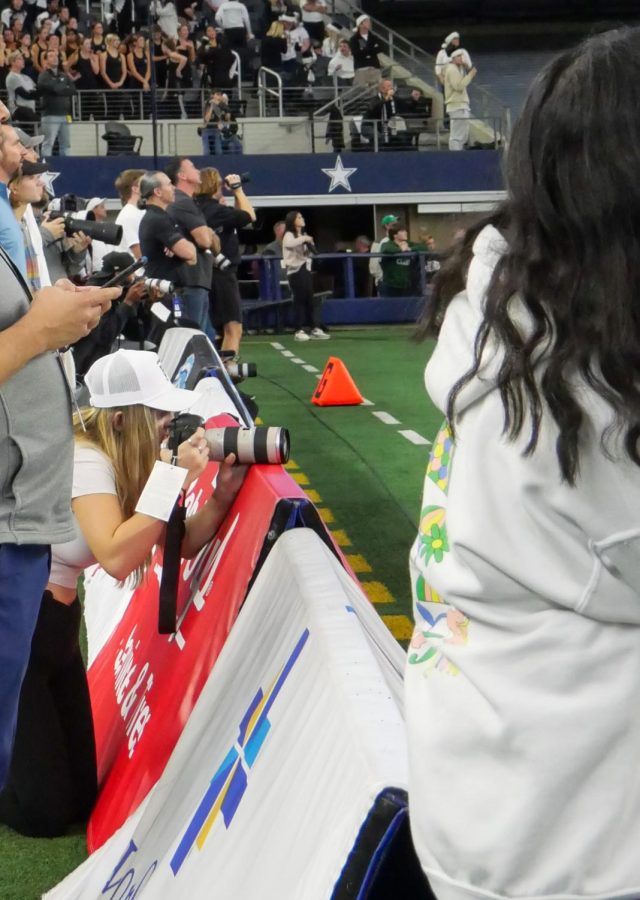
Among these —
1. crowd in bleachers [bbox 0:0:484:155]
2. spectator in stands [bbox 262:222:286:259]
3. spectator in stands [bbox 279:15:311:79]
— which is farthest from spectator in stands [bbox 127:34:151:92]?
spectator in stands [bbox 262:222:286:259]

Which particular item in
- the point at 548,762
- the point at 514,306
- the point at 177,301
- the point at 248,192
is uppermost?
the point at 514,306

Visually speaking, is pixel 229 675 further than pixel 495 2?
No

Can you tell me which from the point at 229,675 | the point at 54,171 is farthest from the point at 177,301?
the point at 54,171

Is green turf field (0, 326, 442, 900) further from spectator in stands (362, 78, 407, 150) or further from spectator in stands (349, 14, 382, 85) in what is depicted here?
spectator in stands (349, 14, 382, 85)

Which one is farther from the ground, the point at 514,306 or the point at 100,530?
the point at 514,306

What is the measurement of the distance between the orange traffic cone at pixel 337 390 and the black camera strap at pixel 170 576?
26.5ft

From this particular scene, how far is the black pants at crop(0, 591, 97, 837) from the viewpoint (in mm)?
3555

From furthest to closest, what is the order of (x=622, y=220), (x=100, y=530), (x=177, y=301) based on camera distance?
1. (x=177, y=301)
2. (x=100, y=530)
3. (x=622, y=220)

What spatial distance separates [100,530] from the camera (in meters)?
3.43

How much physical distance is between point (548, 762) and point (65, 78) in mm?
24335

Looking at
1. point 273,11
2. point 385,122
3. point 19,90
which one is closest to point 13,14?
point 19,90

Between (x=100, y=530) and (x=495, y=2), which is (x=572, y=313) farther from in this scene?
(x=495, y=2)

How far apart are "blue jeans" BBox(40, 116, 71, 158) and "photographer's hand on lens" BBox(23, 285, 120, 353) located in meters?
21.6

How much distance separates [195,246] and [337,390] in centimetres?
182
